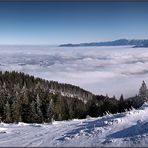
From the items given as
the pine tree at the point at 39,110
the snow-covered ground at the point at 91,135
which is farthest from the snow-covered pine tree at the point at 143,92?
the snow-covered ground at the point at 91,135

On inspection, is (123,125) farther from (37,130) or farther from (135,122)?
(37,130)

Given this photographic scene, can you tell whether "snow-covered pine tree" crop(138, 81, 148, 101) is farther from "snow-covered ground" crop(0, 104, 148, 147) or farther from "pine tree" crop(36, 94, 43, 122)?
"snow-covered ground" crop(0, 104, 148, 147)

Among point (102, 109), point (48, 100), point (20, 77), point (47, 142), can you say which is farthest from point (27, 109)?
point (20, 77)

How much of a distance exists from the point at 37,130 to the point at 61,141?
16.8 ft

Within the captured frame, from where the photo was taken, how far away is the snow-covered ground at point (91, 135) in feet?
62.3

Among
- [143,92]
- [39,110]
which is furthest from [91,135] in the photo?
[143,92]

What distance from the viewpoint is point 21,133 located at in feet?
78.1

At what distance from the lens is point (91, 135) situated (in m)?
20.6

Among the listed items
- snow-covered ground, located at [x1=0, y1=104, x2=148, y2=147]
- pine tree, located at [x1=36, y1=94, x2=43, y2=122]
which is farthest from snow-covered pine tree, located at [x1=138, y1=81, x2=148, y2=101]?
snow-covered ground, located at [x1=0, y1=104, x2=148, y2=147]

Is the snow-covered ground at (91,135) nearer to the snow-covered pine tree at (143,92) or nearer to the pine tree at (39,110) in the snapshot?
the pine tree at (39,110)

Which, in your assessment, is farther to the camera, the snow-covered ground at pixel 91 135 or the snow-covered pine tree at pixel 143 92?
the snow-covered pine tree at pixel 143 92

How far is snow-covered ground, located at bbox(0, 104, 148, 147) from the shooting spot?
62.3 ft

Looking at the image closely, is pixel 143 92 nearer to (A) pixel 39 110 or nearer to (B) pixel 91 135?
(A) pixel 39 110

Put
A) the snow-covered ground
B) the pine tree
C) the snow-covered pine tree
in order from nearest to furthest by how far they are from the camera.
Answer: the snow-covered ground, the pine tree, the snow-covered pine tree
